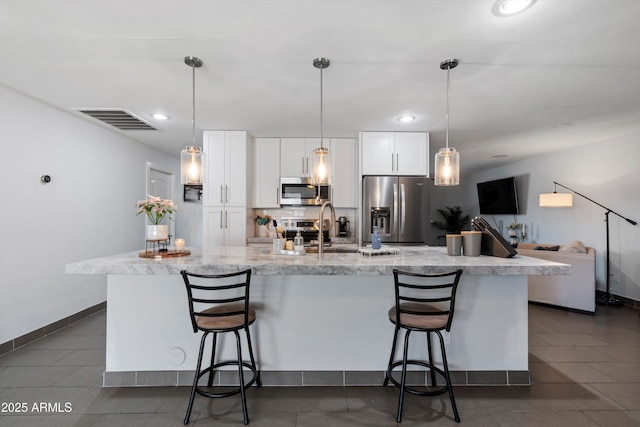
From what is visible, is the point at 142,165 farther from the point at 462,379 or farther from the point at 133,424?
the point at 462,379

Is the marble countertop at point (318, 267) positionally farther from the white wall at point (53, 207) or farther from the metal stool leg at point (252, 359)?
the white wall at point (53, 207)

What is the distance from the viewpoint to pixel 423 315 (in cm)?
→ 195

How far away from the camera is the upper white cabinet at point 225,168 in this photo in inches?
166

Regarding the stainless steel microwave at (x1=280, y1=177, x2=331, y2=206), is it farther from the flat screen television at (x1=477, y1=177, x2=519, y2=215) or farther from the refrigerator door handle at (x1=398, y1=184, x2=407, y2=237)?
the flat screen television at (x1=477, y1=177, x2=519, y2=215)

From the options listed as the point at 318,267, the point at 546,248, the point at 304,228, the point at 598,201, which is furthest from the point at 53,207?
the point at 598,201

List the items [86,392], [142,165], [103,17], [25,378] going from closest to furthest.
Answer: [103,17]
[86,392]
[25,378]
[142,165]

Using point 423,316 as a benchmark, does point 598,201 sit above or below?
above

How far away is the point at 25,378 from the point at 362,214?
3593 millimetres

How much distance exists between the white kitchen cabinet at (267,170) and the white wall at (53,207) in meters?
1.85

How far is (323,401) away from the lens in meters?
2.08

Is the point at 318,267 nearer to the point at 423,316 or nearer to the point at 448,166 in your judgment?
the point at 423,316

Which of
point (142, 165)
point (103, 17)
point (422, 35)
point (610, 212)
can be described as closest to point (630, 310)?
point (610, 212)

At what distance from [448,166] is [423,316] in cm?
113

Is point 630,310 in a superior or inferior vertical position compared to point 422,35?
inferior
